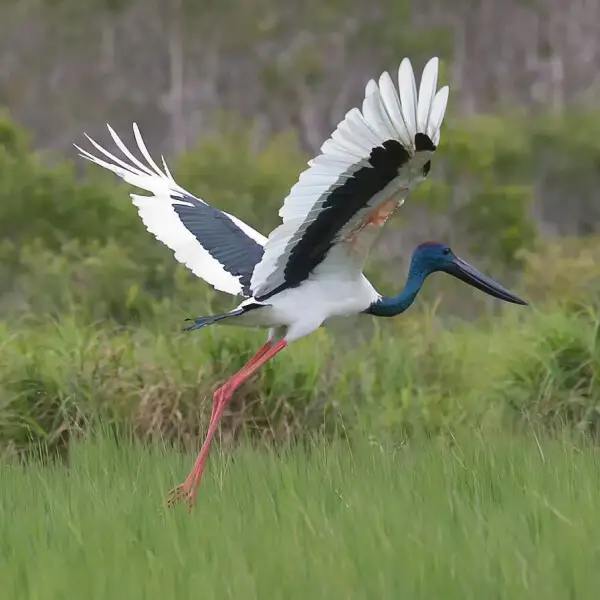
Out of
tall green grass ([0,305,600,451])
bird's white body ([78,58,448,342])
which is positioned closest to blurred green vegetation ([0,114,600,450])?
tall green grass ([0,305,600,451])

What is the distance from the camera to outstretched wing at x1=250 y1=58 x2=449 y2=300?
147 inches

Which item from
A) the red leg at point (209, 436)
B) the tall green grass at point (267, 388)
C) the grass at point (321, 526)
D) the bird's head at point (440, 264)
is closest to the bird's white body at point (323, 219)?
the red leg at point (209, 436)

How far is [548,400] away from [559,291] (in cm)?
277

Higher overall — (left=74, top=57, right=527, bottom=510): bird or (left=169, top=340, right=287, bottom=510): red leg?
(left=74, top=57, right=527, bottom=510): bird

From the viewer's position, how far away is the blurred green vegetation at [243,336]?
19.4 ft

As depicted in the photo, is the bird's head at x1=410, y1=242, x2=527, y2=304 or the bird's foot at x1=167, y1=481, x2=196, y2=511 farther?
the bird's head at x1=410, y1=242, x2=527, y2=304

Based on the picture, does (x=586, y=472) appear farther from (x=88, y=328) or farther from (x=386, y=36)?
(x=386, y=36)

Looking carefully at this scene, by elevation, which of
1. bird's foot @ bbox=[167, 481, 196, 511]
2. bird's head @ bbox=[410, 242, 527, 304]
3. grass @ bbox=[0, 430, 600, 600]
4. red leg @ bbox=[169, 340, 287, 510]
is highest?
bird's head @ bbox=[410, 242, 527, 304]

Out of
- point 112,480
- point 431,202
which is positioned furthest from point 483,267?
point 112,480

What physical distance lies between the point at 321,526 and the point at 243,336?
112 inches

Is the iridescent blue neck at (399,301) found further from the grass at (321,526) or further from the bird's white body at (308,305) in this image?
the grass at (321,526)

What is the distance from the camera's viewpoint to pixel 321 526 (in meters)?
3.35

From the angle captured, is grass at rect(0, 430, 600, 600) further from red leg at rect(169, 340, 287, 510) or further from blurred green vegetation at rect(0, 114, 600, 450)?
blurred green vegetation at rect(0, 114, 600, 450)

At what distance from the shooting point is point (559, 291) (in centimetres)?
865
